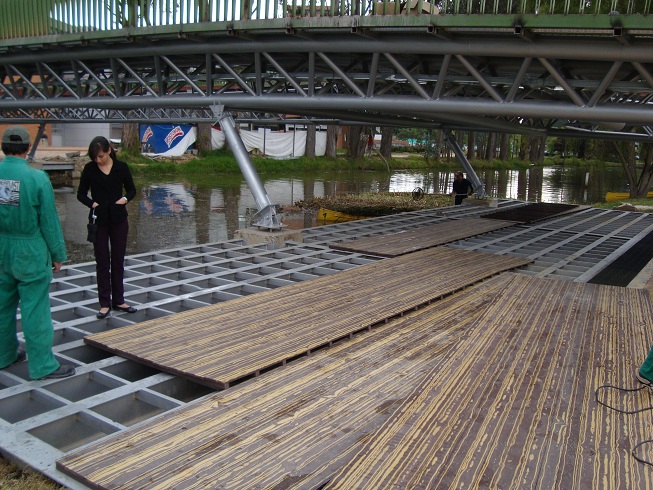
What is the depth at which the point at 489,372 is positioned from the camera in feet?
16.6

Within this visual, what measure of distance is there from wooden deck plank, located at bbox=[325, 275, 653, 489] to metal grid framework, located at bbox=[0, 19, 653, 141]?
4.01 m

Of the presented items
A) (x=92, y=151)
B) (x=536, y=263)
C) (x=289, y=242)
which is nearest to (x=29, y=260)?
(x=92, y=151)

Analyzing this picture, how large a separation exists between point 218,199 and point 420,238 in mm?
13018

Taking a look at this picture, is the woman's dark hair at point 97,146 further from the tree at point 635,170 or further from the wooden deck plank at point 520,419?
the tree at point 635,170

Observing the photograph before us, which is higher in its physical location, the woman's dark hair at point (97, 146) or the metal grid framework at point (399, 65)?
the metal grid framework at point (399, 65)

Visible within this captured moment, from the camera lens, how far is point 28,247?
189 inches

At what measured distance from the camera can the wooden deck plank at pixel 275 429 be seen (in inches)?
137

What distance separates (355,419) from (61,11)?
13.0 m

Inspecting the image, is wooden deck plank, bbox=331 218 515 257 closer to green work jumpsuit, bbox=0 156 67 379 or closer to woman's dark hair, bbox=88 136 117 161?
woman's dark hair, bbox=88 136 117 161

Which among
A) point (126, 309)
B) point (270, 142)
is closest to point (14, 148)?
point (126, 309)

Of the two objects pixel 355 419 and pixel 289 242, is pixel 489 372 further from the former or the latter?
pixel 289 242

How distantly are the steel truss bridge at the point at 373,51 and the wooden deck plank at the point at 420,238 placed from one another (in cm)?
237

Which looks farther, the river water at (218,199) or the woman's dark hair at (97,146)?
the river water at (218,199)

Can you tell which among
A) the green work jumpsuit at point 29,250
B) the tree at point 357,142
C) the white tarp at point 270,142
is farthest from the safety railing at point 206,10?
the tree at point 357,142
